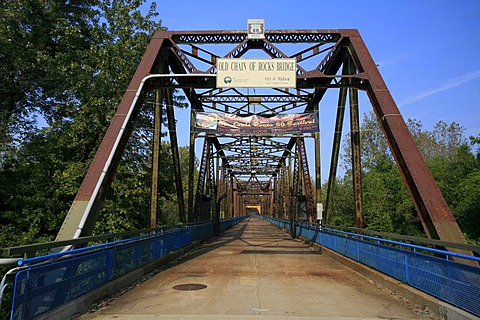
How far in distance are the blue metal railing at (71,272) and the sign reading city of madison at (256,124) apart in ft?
28.8

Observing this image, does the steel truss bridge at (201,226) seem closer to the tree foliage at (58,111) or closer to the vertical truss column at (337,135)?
the vertical truss column at (337,135)

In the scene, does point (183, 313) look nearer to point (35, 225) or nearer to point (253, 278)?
point (253, 278)

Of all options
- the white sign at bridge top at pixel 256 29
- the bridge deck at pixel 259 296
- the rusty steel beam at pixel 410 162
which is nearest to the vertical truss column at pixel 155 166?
the bridge deck at pixel 259 296

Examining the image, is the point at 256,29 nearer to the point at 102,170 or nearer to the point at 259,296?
the point at 102,170

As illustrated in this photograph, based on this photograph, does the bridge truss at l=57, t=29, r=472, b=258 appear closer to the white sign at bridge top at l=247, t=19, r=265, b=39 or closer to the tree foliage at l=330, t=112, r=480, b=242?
the white sign at bridge top at l=247, t=19, r=265, b=39

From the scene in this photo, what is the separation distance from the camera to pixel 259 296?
689 cm

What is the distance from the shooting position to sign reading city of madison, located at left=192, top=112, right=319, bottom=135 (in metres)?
17.8

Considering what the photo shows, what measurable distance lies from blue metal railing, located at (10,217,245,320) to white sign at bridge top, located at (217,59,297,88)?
5.54 metres

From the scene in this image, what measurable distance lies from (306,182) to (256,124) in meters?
9.56

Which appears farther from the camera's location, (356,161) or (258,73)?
(356,161)

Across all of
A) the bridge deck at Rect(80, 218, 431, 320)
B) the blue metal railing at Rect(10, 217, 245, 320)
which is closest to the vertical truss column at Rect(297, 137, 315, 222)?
the bridge deck at Rect(80, 218, 431, 320)

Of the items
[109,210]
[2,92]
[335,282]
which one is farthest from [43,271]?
[2,92]

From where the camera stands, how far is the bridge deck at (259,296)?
18.6ft

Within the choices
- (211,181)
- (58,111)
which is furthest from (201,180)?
(58,111)
